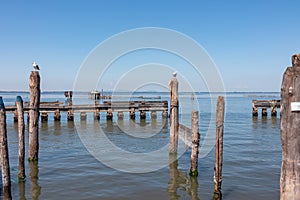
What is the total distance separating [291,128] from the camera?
484 cm

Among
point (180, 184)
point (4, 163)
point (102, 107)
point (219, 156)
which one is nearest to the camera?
point (4, 163)

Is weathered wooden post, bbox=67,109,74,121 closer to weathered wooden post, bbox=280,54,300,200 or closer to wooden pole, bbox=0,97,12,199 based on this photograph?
wooden pole, bbox=0,97,12,199

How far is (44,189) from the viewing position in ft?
30.7

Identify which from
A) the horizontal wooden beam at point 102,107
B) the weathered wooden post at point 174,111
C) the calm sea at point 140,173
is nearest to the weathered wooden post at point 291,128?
the calm sea at point 140,173

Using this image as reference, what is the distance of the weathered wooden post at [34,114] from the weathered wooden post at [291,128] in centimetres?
993

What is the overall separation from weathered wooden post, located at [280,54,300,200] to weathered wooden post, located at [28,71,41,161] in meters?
9.93

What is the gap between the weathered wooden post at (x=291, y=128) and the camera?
4773mm

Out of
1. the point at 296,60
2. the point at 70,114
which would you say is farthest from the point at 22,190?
the point at 70,114

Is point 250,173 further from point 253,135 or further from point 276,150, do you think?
point 253,135

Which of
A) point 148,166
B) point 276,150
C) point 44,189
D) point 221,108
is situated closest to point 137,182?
point 148,166

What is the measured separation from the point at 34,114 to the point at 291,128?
33.1 feet

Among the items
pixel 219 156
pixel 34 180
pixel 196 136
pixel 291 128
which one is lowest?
pixel 34 180

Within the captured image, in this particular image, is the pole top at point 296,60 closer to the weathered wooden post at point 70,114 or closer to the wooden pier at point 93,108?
the wooden pier at point 93,108

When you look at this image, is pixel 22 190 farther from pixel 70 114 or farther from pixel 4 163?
pixel 70 114
